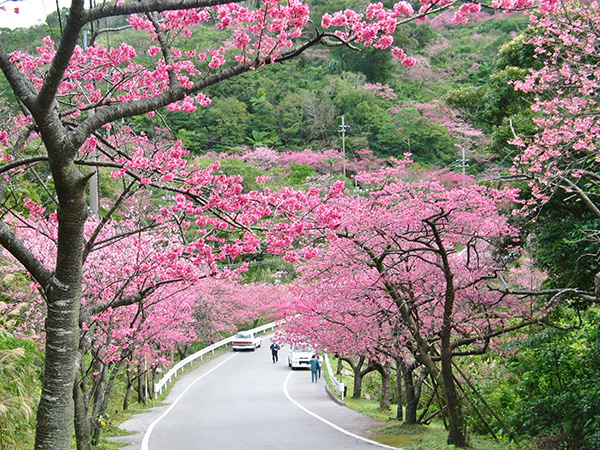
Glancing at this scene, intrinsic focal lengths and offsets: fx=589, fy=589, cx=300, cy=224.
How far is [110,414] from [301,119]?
106 ft

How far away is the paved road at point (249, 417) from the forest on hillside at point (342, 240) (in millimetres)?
1581

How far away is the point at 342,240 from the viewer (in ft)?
38.9

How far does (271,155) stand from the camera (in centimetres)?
4238

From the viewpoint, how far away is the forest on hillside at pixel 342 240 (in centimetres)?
527

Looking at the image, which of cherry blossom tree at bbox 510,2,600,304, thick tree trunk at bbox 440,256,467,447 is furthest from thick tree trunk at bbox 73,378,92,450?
cherry blossom tree at bbox 510,2,600,304

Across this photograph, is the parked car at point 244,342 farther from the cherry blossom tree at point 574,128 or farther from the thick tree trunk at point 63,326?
the thick tree trunk at point 63,326

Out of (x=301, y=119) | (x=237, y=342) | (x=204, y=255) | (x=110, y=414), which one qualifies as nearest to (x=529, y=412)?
(x=204, y=255)

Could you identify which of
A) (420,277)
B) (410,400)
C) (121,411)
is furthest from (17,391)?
(121,411)

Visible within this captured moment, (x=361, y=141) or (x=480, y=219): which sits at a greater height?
(x=361, y=141)

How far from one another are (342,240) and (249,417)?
7.66m

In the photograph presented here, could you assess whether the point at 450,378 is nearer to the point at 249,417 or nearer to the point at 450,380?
the point at 450,380

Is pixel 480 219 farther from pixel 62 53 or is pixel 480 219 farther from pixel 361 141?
pixel 361 141

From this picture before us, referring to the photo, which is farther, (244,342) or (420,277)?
(244,342)

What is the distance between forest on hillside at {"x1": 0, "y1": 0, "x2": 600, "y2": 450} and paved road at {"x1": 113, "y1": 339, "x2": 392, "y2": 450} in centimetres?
158
